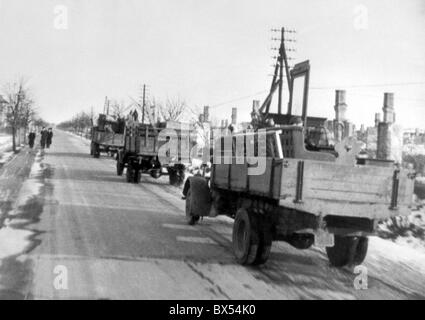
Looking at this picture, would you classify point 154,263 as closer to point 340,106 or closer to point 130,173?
point 130,173

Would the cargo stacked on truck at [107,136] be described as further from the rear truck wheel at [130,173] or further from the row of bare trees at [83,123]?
the row of bare trees at [83,123]

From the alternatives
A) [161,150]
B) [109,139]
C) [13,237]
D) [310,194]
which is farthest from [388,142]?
[109,139]

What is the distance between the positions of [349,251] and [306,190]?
1.54 metres

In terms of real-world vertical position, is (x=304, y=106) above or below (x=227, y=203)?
above

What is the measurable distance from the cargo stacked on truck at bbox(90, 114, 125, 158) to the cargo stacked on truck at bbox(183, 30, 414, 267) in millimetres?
22905

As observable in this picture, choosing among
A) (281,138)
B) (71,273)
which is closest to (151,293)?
(71,273)

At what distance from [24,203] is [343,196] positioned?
7.83 meters

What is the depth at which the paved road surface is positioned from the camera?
17.2 ft

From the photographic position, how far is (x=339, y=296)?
17.6ft

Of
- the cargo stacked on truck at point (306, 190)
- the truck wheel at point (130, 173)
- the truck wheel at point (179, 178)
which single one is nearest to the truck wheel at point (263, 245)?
the cargo stacked on truck at point (306, 190)

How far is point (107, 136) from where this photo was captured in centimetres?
2967

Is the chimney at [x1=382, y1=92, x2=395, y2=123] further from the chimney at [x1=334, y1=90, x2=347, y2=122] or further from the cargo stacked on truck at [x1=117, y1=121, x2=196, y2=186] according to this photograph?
the cargo stacked on truck at [x1=117, y1=121, x2=196, y2=186]

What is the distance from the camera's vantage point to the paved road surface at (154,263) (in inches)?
206
